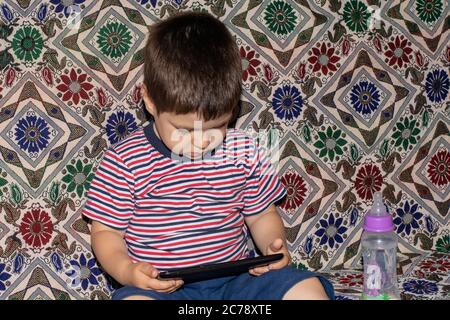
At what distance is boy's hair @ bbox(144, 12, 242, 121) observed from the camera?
4.14ft

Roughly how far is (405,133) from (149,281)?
A: 28.5 inches

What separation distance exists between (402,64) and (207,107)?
60 centimetres

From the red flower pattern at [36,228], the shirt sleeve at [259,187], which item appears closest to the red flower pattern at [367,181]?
the shirt sleeve at [259,187]

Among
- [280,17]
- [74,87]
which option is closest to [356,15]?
[280,17]

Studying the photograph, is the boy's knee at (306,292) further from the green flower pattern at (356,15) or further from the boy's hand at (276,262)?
the green flower pattern at (356,15)

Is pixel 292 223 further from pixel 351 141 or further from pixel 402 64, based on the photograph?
pixel 402 64

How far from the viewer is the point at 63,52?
1473 millimetres

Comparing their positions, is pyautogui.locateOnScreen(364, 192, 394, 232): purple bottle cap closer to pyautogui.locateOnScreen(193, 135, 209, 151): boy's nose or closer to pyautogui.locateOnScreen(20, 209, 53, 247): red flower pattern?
pyautogui.locateOnScreen(193, 135, 209, 151): boy's nose

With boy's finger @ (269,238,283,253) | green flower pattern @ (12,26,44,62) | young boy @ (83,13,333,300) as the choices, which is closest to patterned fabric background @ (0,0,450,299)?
green flower pattern @ (12,26,44,62)

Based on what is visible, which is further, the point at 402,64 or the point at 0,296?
the point at 402,64

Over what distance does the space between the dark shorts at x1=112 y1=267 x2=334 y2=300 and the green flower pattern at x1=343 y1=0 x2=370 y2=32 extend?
59 cm

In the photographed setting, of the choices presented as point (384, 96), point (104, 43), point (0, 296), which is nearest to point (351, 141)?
point (384, 96)

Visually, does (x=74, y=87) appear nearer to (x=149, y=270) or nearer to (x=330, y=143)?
(x=149, y=270)

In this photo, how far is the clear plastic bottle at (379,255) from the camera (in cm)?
147
